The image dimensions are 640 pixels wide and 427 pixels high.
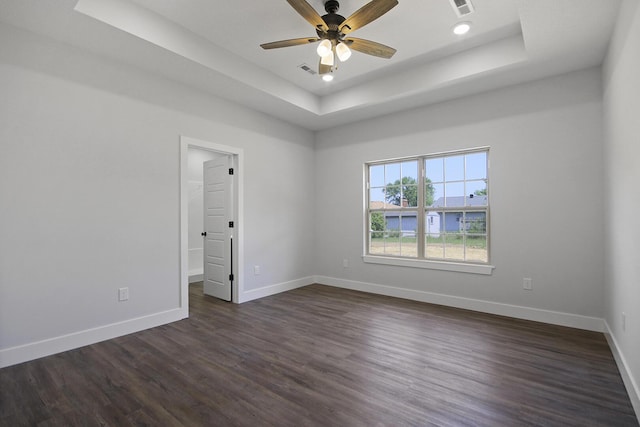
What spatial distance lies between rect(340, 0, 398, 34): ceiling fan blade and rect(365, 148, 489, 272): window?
2.47m

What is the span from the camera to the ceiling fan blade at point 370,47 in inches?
108

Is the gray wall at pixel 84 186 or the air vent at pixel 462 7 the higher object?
the air vent at pixel 462 7

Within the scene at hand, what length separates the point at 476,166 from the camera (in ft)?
13.7

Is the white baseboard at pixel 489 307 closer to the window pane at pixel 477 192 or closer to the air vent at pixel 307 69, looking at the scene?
the window pane at pixel 477 192

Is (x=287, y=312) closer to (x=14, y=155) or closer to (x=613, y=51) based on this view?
(x=14, y=155)

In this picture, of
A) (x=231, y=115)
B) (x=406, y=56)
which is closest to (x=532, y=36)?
(x=406, y=56)

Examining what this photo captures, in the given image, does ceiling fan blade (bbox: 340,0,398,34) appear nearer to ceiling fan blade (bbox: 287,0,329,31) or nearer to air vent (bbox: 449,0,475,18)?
ceiling fan blade (bbox: 287,0,329,31)

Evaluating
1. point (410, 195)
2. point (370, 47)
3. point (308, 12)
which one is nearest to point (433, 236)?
point (410, 195)

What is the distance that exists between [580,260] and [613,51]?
2.06 metres

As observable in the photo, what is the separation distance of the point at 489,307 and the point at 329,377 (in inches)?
102

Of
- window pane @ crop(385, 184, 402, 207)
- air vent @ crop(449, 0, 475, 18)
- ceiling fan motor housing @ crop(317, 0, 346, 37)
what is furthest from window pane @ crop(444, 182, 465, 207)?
ceiling fan motor housing @ crop(317, 0, 346, 37)

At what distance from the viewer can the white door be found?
4.55m

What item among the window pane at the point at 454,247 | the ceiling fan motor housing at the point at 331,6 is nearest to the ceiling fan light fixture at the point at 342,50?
the ceiling fan motor housing at the point at 331,6

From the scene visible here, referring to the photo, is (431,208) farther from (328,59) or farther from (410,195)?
(328,59)
